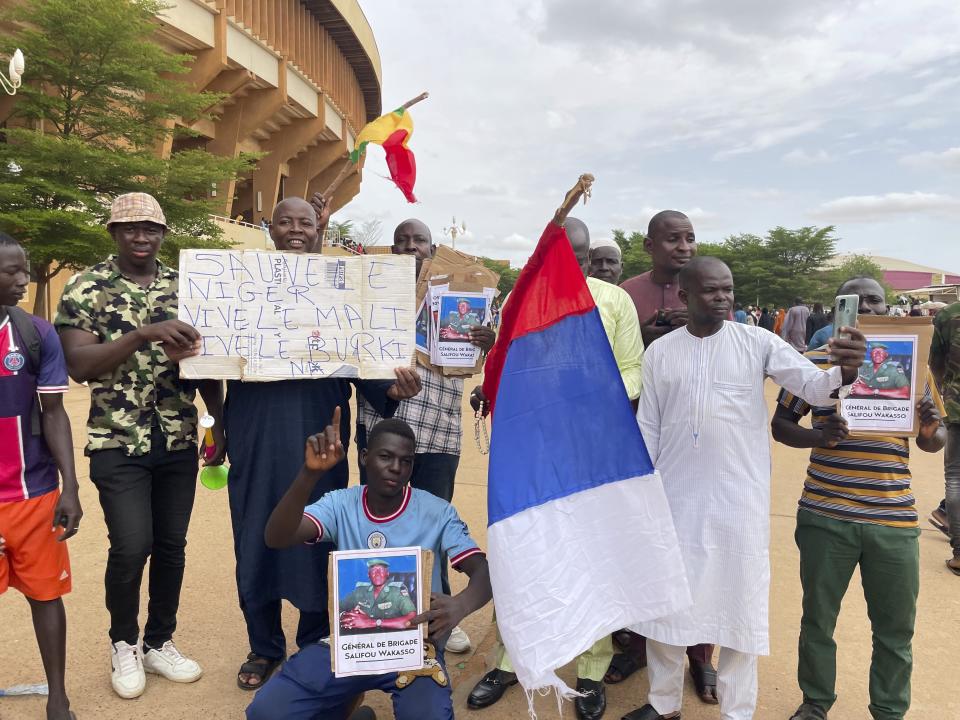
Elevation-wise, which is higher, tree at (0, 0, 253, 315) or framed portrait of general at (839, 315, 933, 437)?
tree at (0, 0, 253, 315)

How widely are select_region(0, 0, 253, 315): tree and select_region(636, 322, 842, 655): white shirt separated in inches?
531

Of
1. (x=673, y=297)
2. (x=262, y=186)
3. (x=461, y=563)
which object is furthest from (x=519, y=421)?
(x=262, y=186)

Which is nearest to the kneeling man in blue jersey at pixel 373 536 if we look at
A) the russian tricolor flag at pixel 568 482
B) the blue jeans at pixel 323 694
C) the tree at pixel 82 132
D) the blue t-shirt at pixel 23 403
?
the blue jeans at pixel 323 694

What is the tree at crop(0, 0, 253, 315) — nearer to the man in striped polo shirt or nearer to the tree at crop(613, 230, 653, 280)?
the man in striped polo shirt

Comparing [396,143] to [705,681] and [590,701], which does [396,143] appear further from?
[705,681]

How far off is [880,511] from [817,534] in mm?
240

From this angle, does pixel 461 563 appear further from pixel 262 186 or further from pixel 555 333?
pixel 262 186

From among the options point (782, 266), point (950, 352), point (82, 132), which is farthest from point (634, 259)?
point (950, 352)

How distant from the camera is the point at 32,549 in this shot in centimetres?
265

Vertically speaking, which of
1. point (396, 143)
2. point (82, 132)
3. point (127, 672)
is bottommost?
point (127, 672)

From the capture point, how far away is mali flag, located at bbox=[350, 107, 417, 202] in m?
3.42

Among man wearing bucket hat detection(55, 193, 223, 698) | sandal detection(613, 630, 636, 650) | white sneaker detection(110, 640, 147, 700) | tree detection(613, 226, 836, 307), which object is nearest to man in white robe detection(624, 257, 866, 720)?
sandal detection(613, 630, 636, 650)

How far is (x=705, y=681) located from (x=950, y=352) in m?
2.87

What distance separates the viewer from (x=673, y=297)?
3.42 m
